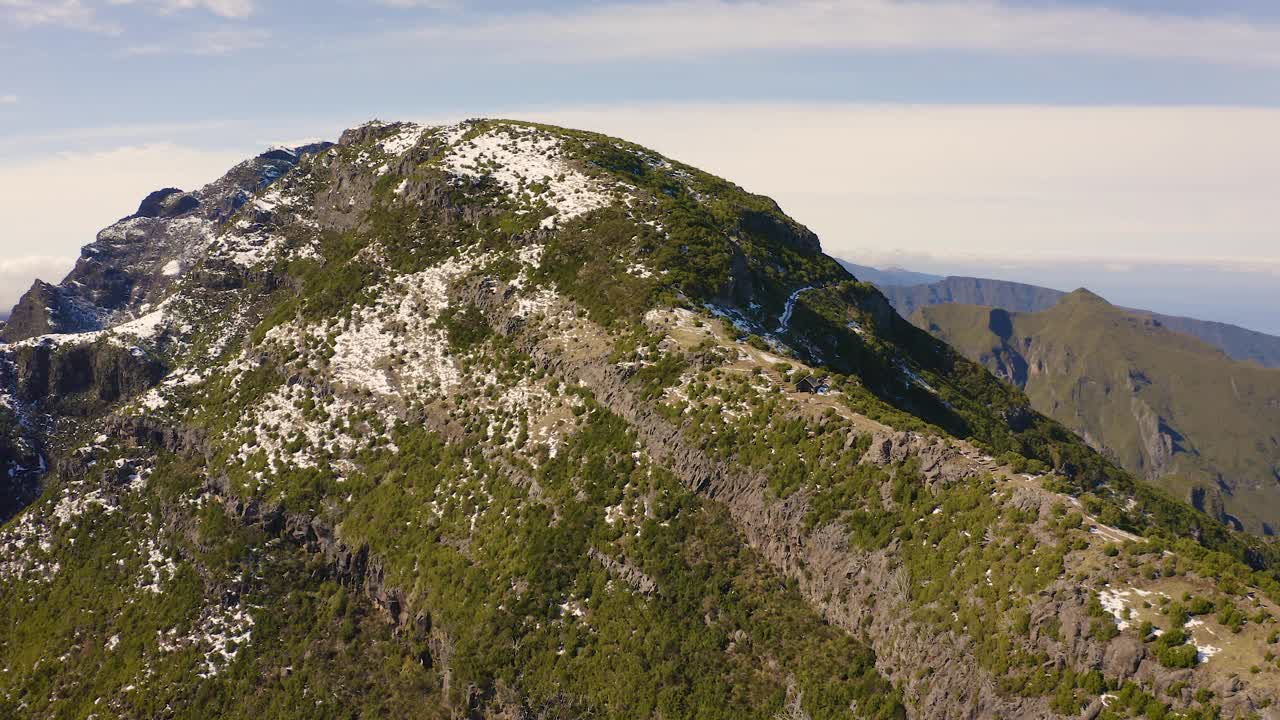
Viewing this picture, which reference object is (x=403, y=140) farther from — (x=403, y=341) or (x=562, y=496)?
(x=562, y=496)

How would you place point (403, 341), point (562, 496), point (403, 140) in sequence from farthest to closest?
point (403, 140), point (403, 341), point (562, 496)

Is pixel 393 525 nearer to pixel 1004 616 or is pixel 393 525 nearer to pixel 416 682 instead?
pixel 416 682

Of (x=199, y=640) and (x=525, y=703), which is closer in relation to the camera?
(x=525, y=703)

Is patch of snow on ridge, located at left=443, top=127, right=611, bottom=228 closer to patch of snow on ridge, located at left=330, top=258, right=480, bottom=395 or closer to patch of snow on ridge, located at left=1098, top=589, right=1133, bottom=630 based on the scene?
patch of snow on ridge, located at left=330, top=258, right=480, bottom=395

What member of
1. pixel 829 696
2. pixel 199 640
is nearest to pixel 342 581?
pixel 199 640

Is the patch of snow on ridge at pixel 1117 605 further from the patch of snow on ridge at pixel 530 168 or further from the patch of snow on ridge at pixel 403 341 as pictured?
the patch of snow on ridge at pixel 530 168

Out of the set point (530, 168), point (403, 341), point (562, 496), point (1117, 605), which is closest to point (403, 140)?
point (530, 168)
